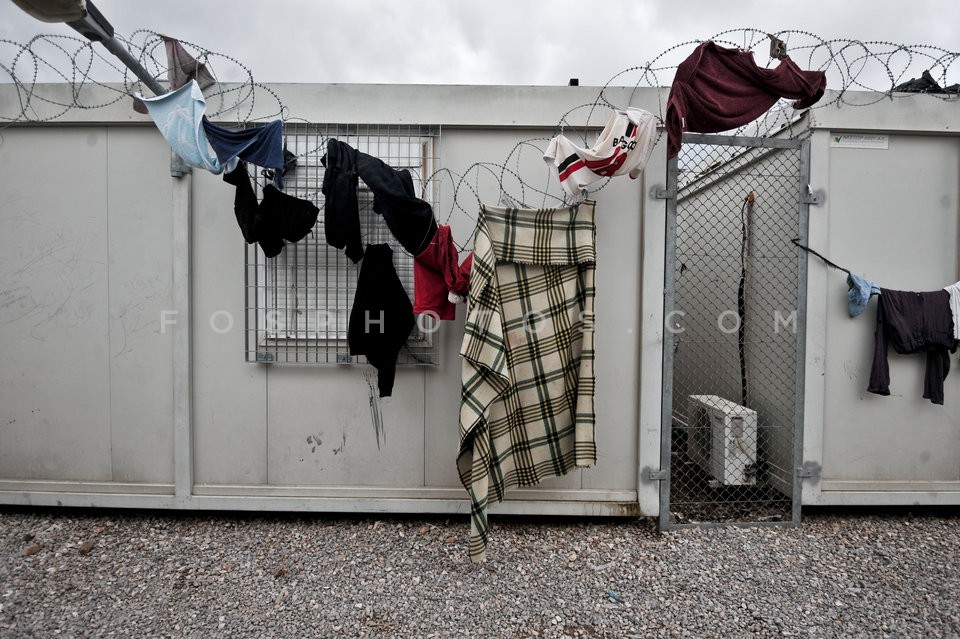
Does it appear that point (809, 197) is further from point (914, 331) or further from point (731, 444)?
point (731, 444)

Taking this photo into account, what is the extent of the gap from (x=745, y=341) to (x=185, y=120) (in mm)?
3627

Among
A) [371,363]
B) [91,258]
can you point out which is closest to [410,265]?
[371,363]

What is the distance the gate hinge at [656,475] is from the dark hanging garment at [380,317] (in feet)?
5.37

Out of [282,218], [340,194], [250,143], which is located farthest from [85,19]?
A: [340,194]

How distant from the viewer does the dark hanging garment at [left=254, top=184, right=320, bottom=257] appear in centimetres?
222

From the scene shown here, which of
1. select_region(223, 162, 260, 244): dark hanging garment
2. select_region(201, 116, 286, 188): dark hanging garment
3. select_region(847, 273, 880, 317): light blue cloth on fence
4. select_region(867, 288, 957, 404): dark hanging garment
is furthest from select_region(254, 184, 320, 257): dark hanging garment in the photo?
select_region(867, 288, 957, 404): dark hanging garment

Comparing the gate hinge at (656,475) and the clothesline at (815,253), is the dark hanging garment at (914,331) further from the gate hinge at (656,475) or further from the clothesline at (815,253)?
the gate hinge at (656,475)

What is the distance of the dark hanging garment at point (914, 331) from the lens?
7.87ft

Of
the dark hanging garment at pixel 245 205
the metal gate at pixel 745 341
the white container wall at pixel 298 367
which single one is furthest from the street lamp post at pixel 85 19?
the metal gate at pixel 745 341

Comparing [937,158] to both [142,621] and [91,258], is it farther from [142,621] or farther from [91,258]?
[91,258]

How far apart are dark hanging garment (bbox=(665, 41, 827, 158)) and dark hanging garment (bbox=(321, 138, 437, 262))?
4.71 feet

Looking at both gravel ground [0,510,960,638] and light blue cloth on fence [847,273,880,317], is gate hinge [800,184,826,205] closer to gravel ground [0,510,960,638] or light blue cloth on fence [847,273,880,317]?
light blue cloth on fence [847,273,880,317]

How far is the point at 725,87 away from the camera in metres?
2.17

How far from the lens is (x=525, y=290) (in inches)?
88.4
